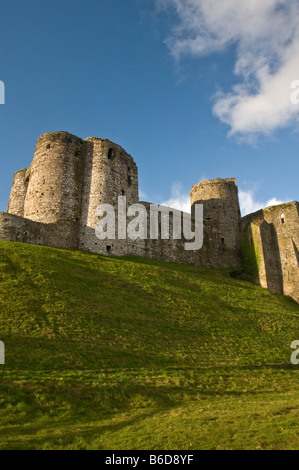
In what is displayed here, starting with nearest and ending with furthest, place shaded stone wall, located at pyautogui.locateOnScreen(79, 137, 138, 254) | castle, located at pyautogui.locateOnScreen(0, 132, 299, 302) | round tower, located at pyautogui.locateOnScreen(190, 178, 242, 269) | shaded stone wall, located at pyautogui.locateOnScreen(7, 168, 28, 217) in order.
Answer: castle, located at pyautogui.locateOnScreen(0, 132, 299, 302), shaded stone wall, located at pyautogui.locateOnScreen(79, 137, 138, 254), shaded stone wall, located at pyautogui.locateOnScreen(7, 168, 28, 217), round tower, located at pyautogui.locateOnScreen(190, 178, 242, 269)

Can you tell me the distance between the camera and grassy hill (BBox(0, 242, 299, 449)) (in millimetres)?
10312

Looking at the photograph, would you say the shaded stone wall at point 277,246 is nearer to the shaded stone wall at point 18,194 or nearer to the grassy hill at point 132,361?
the grassy hill at point 132,361

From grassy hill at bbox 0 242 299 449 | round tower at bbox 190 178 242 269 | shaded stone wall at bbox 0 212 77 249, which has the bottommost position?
grassy hill at bbox 0 242 299 449

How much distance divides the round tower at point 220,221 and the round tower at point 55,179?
1856 cm

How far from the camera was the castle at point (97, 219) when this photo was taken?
3488 cm

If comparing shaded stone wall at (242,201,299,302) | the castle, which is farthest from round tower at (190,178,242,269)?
shaded stone wall at (242,201,299,302)

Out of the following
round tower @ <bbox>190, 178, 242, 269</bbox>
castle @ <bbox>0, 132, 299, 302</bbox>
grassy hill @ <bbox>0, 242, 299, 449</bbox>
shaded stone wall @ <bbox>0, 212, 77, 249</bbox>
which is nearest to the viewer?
grassy hill @ <bbox>0, 242, 299, 449</bbox>

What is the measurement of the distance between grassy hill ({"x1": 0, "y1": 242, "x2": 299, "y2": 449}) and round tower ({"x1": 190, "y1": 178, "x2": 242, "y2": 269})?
558 inches

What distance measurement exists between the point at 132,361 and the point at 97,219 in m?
20.9

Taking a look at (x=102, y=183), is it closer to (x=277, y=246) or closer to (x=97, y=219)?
(x=97, y=219)

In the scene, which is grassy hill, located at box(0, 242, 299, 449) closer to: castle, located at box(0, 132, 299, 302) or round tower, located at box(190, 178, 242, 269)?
castle, located at box(0, 132, 299, 302)

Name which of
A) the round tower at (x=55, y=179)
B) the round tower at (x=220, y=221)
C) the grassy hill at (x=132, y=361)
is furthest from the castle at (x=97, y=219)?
the grassy hill at (x=132, y=361)

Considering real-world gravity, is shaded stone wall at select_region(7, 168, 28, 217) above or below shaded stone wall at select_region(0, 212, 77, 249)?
above
